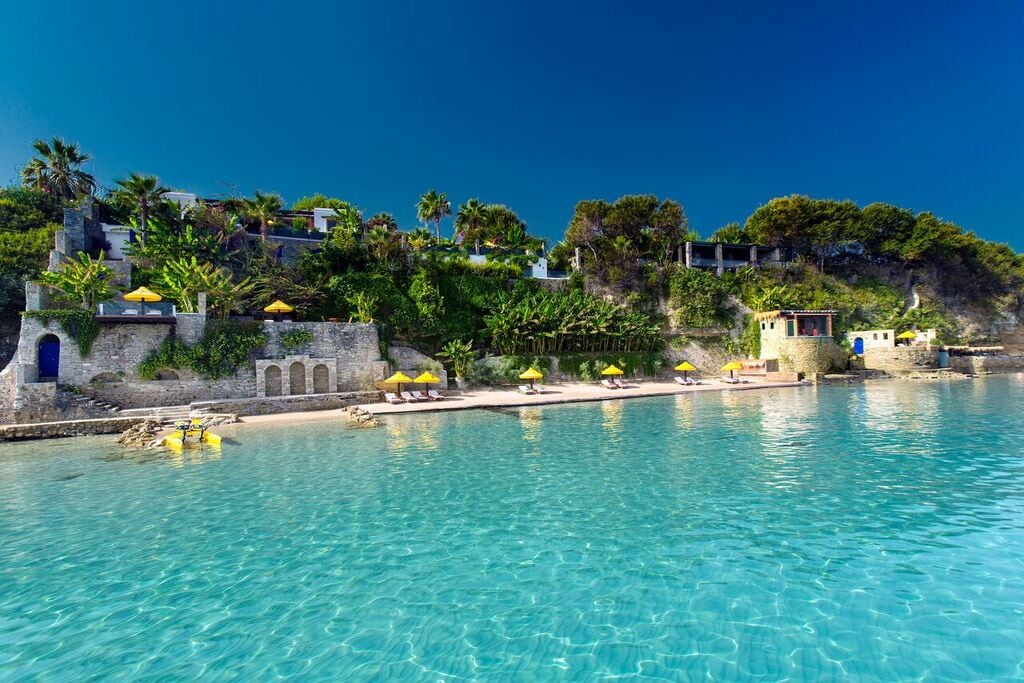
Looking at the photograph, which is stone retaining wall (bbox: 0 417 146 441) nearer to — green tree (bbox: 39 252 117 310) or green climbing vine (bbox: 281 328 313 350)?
green tree (bbox: 39 252 117 310)

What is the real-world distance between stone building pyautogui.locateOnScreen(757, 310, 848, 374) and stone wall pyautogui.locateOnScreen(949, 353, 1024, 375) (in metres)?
11.4

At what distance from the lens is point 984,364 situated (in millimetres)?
41344

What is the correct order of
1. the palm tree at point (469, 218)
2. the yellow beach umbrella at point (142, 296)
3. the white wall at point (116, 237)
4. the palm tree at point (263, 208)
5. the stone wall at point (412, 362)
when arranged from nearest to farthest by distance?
the yellow beach umbrella at point (142, 296), the stone wall at point (412, 362), the white wall at point (116, 237), the palm tree at point (263, 208), the palm tree at point (469, 218)

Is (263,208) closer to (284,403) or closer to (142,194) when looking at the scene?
(142,194)

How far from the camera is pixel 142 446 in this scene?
16797mm

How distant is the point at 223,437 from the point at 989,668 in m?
20.8

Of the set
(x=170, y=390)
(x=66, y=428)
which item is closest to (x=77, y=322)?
(x=170, y=390)

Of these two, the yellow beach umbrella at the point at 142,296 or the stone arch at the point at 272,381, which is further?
the stone arch at the point at 272,381

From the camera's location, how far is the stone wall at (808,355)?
3644cm

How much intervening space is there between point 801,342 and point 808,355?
45.0 inches

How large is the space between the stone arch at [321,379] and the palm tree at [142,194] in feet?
52.5

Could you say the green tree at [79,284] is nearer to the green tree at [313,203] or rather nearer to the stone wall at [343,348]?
the stone wall at [343,348]

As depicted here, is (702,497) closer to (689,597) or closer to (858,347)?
(689,597)

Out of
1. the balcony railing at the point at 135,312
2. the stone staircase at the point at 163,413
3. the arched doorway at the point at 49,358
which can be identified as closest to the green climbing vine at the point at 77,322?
the balcony railing at the point at 135,312
